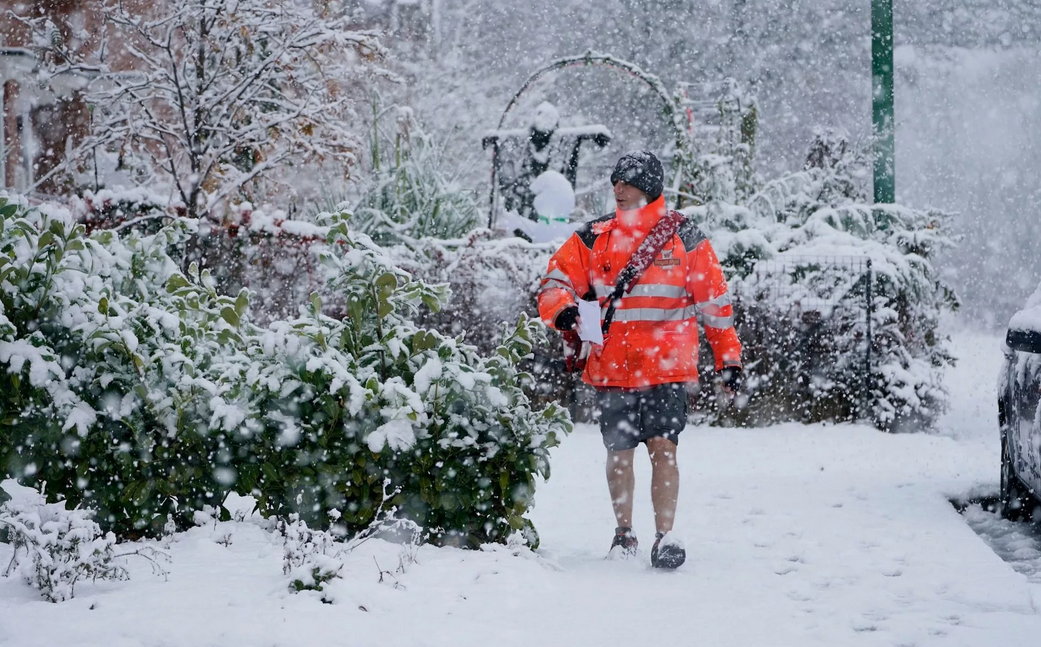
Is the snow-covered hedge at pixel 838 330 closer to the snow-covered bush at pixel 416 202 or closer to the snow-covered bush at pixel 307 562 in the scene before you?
the snow-covered bush at pixel 416 202

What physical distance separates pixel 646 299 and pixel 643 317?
0.26 ft

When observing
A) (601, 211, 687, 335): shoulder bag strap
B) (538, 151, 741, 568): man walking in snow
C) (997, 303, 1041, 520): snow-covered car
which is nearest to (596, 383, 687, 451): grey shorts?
(538, 151, 741, 568): man walking in snow

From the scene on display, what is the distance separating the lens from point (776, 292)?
28.3 ft

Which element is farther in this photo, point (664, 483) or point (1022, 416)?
point (1022, 416)

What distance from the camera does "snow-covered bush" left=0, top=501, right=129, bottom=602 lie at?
3.20m

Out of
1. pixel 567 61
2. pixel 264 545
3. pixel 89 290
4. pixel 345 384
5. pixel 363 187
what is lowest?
pixel 264 545

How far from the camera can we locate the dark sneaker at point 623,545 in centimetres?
463

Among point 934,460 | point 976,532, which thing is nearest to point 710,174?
point 934,460

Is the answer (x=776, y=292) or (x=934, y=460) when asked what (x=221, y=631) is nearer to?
(x=934, y=460)

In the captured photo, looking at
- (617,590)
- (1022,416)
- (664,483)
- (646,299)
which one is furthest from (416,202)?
(617,590)

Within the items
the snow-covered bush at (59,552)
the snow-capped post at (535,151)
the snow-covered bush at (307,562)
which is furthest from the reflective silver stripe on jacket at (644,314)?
the snow-capped post at (535,151)

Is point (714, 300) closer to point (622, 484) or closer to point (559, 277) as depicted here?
point (559, 277)

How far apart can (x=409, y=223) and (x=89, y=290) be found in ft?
17.8

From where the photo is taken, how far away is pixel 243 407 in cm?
383
